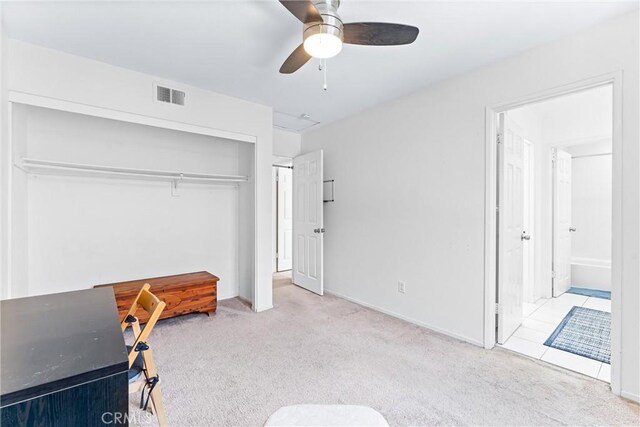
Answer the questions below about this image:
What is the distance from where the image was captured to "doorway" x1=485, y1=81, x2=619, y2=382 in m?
2.63

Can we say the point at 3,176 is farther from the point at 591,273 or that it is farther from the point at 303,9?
the point at 591,273

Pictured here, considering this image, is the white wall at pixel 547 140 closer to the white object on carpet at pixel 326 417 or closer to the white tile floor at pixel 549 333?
the white tile floor at pixel 549 333

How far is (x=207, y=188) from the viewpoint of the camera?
151 inches

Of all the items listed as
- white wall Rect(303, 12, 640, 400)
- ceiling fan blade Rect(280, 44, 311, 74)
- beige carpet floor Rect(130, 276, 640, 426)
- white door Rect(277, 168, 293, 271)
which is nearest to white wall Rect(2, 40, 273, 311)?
beige carpet floor Rect(130, 276, 640, 426)

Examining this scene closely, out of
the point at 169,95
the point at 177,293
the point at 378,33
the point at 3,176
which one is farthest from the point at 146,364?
the point at 169,95

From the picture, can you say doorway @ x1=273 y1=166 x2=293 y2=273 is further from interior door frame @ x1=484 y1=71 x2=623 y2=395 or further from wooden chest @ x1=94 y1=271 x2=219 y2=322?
interior door frame @ x1=484 y1=71 x2=623 y2=395

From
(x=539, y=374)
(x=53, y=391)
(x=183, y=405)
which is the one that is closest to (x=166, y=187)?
(x=183, y=405)

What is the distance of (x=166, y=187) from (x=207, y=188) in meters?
0.49

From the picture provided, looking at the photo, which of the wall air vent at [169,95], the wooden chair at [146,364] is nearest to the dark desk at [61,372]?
the wooden chair at [146,364]

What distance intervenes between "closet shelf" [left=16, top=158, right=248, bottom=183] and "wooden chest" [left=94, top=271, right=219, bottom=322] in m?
1.17

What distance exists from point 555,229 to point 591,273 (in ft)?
4.14

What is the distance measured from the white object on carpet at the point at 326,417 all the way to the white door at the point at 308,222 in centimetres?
303

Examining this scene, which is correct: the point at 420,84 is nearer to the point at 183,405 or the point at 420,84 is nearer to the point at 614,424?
the point at 614,424

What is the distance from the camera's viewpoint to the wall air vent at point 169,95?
2.86 metres
